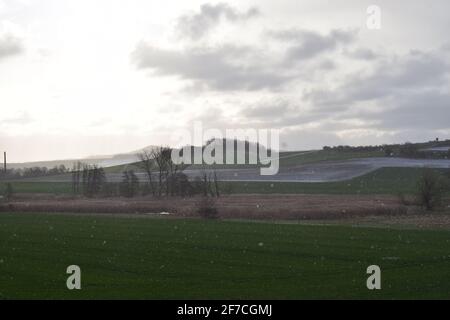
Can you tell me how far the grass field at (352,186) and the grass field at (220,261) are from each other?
4204cm

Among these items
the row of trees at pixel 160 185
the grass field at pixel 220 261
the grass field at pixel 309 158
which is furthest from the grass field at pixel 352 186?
the grass field at pixel 220 261

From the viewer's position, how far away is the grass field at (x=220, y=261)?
18.7m

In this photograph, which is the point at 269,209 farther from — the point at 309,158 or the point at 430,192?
the point at 309,158

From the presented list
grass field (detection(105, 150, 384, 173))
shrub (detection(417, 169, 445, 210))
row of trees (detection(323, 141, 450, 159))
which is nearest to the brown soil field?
shrub (detection(417, 169, 445, 210))

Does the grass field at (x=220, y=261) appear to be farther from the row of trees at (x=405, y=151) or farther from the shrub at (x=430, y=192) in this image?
the row of trees at (x=405, y=151)

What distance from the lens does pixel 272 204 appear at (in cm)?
6034

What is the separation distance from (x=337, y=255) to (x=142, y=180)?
74.2 m

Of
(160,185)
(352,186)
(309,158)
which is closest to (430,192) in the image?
(352,186)

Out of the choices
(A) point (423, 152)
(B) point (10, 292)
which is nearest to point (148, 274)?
(B) point (10, 292)

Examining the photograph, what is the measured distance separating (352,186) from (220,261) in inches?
2539

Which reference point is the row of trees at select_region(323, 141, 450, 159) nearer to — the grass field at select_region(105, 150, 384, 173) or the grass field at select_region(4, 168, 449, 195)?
the grass field at select_region(105, 150, 384, 173)
